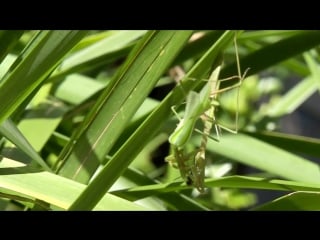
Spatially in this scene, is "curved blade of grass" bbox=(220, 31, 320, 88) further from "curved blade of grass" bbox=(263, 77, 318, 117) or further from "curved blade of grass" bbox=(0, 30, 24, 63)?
"curved blade of grass" bbox=(263, 77, 318, 117)

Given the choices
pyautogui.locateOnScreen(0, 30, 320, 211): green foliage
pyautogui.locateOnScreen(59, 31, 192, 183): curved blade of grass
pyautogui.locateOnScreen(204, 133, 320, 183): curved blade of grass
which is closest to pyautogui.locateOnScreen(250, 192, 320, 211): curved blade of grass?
pyautogui.locateOnScreen(0, 30, 320, 211): green foliage

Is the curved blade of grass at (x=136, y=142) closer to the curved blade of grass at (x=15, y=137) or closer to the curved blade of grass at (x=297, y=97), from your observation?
the curved blade of grass at (x=15, y=137)

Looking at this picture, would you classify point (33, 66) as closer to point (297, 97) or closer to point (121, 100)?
point (121, 100)

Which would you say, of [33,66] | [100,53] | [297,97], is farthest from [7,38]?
[297,97]

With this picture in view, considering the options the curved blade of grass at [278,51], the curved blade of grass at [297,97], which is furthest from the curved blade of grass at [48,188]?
the curved blade of grass at [297,97]
